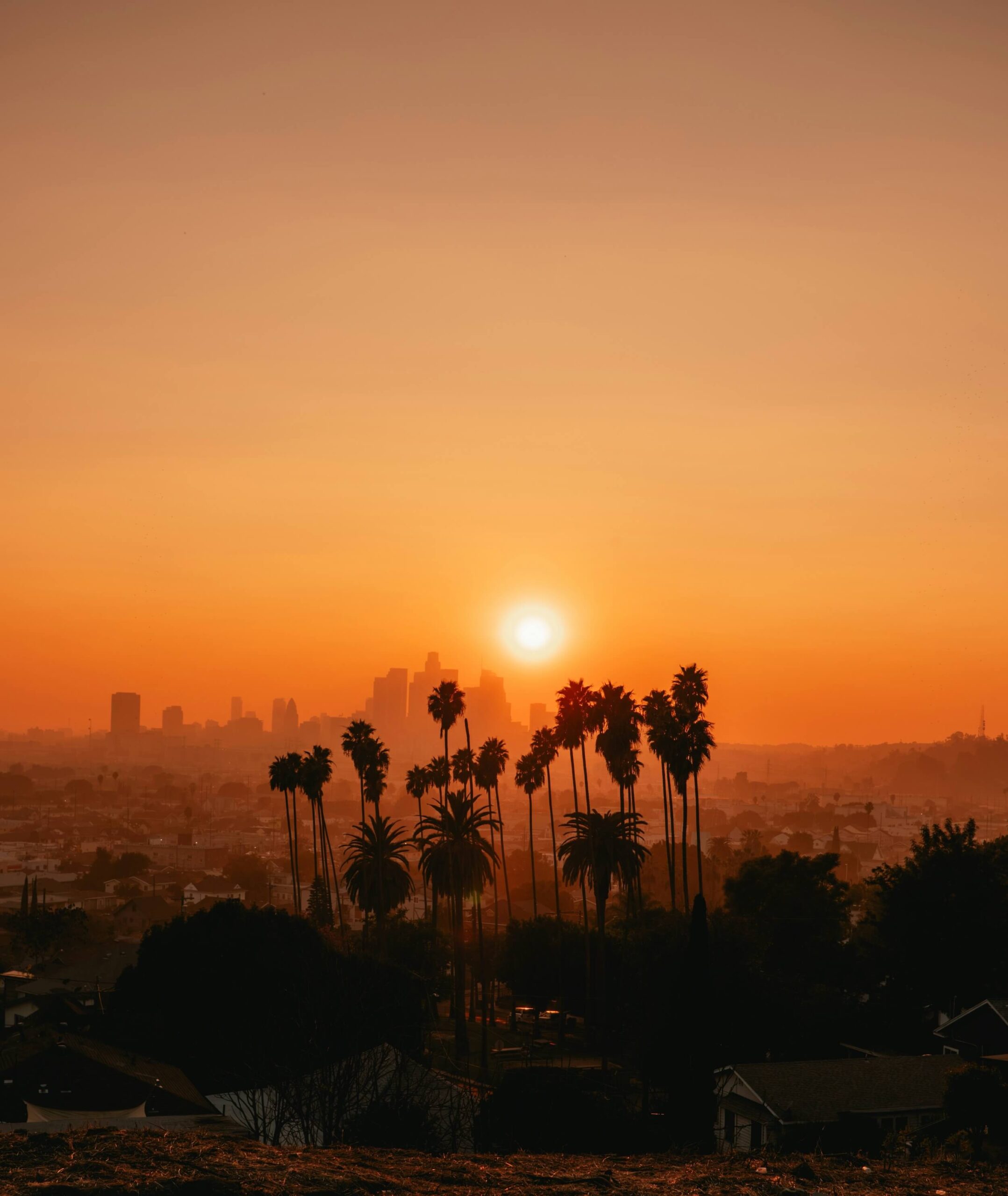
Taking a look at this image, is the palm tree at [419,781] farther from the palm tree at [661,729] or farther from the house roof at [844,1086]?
the house roof at [844,1086]

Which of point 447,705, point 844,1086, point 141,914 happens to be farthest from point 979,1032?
point 141,914

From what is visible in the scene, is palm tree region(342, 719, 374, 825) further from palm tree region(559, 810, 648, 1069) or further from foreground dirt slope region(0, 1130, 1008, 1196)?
foreground dirt slope region(0, 1130, 1008, 1196)

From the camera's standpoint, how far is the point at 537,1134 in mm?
19109

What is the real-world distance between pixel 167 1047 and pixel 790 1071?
21.1 meters

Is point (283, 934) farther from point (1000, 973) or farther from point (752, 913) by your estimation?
point (1000, 973)

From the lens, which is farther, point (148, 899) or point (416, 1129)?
point (148, 899)

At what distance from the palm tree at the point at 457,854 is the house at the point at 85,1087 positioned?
21.3 meters

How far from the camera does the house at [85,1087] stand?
2712cm

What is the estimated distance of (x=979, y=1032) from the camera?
3569 centimetres

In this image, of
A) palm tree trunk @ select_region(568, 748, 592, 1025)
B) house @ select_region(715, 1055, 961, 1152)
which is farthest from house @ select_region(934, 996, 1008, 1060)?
palm tree trunk @ select_region(568, 748, 592, 1025)

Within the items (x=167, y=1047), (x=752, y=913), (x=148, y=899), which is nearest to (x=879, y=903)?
(x=752, y=913)

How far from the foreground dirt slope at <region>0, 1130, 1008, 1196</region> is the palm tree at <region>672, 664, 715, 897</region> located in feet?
127

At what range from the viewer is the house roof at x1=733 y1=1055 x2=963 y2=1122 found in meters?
27.6

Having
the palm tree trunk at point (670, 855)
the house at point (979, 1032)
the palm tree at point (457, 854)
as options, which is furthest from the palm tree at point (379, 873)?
the house at point (979, 1032)
